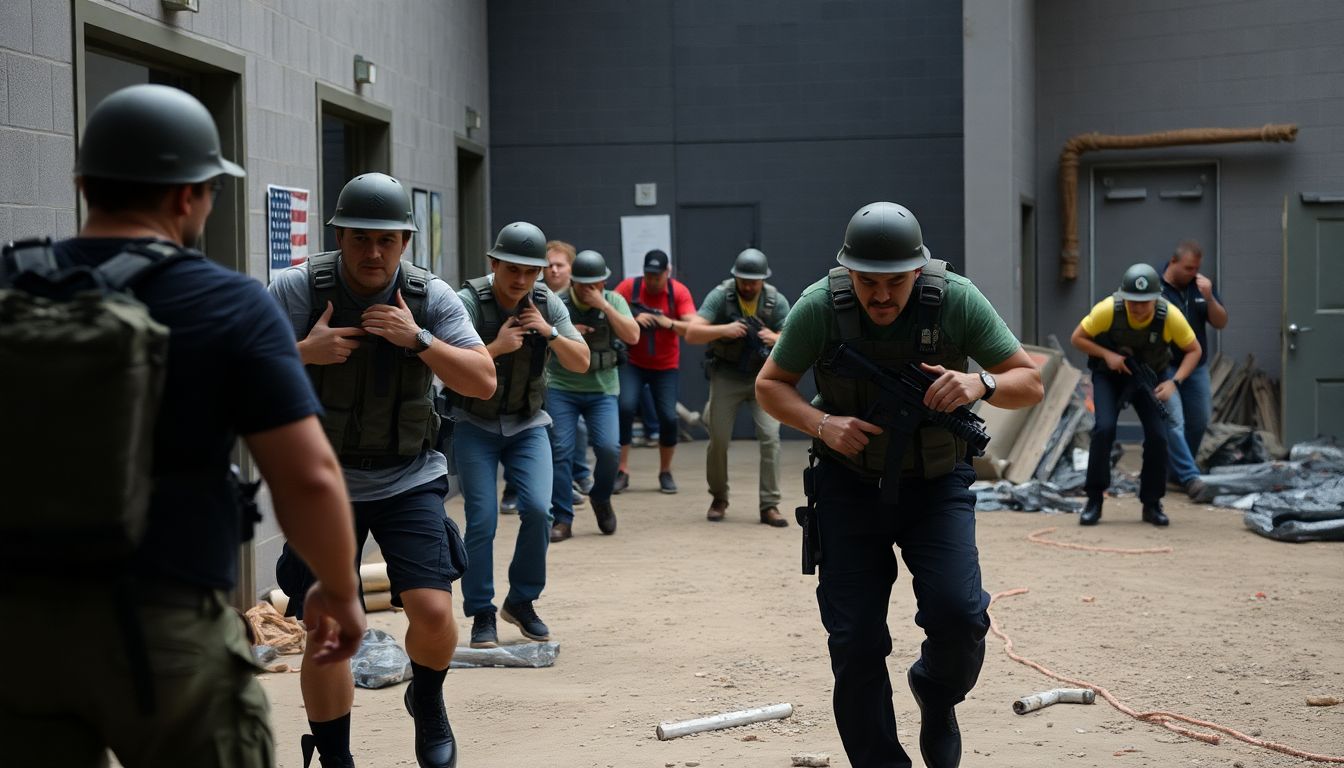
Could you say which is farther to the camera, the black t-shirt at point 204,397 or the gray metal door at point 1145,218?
the gray metal door at point 1145,218

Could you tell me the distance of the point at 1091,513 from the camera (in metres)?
10.1

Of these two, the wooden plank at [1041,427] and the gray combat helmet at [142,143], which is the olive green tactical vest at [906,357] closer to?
the gray combat helmet at [142,143]

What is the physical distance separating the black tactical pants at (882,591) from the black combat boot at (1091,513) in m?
5.94

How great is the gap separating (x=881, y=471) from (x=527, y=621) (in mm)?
2668

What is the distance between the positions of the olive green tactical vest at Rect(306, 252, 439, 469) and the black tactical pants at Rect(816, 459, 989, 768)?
4.26ft

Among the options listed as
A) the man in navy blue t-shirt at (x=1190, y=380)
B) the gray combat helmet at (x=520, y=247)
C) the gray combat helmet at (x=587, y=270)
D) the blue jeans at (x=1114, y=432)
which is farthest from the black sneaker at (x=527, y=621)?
the man in navy blue t-shirt at (x=1190, y=380)

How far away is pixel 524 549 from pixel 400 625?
939 mm

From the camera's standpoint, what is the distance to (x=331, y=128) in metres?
11.3

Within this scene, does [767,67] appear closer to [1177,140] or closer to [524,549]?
[1177,140]

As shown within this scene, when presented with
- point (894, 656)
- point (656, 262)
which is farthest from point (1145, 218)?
point (894, 656)

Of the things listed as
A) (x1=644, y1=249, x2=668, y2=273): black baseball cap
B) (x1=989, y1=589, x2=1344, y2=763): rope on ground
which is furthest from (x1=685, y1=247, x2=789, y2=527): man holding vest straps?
(x1=989, y1=589, x2=1344, y2=763): rope on ground

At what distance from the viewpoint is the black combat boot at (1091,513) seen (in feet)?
33.2

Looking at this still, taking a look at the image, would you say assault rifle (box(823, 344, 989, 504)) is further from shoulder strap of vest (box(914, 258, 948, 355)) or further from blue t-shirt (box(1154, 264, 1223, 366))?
blue t-shirt (box(1154, 264, 1223, 366))

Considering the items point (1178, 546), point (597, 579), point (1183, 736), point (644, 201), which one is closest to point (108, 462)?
point (1183, 736)
